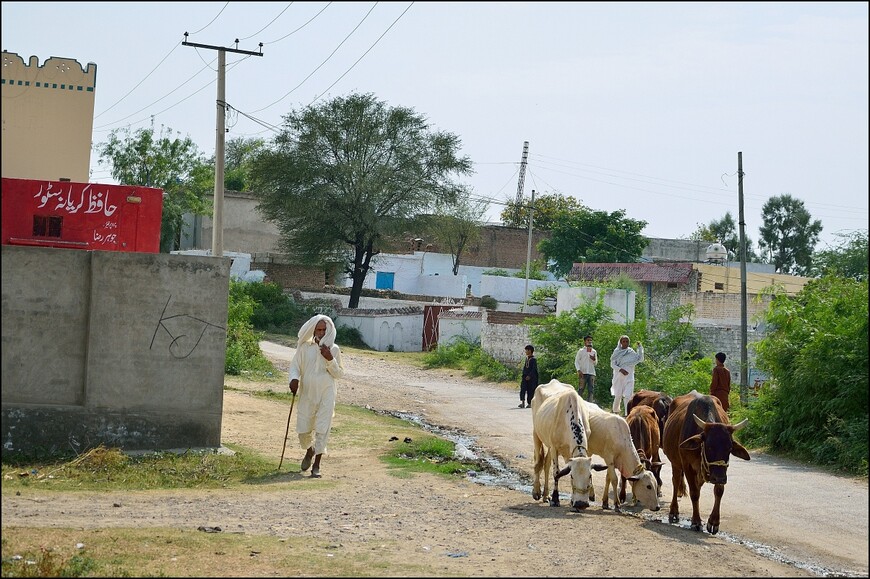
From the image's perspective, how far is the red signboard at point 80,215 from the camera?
49.0 ft

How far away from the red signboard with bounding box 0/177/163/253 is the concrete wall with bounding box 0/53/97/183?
19.0 feet

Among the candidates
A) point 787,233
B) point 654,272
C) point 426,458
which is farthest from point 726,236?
point 426,458

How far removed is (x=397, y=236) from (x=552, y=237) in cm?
1398

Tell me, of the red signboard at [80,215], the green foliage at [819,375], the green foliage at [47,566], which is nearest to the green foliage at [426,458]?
the red signboard at [80,215]

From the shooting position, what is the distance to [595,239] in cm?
5872

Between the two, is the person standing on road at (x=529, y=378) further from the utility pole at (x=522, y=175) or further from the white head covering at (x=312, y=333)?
the utility pole at (x=522, y=175)

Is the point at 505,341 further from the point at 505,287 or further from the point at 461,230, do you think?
the point at 461,230

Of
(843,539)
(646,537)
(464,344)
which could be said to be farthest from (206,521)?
(464,344)

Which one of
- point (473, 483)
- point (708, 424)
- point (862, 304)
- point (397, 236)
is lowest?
point (473, 483)

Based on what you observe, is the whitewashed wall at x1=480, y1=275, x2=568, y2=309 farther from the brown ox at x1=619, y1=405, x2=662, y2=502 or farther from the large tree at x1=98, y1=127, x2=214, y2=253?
the brown ox at x1=619, y1=405, x2=662, y2=502

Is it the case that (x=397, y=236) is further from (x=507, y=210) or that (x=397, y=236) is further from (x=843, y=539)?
(x=843, y=539)

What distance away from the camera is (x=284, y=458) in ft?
47.3

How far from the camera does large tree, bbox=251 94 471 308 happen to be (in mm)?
49125

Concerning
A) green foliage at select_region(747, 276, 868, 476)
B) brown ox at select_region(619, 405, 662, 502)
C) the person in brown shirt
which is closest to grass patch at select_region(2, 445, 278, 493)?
brown ox at select_region(619, 405, 662, 502)
